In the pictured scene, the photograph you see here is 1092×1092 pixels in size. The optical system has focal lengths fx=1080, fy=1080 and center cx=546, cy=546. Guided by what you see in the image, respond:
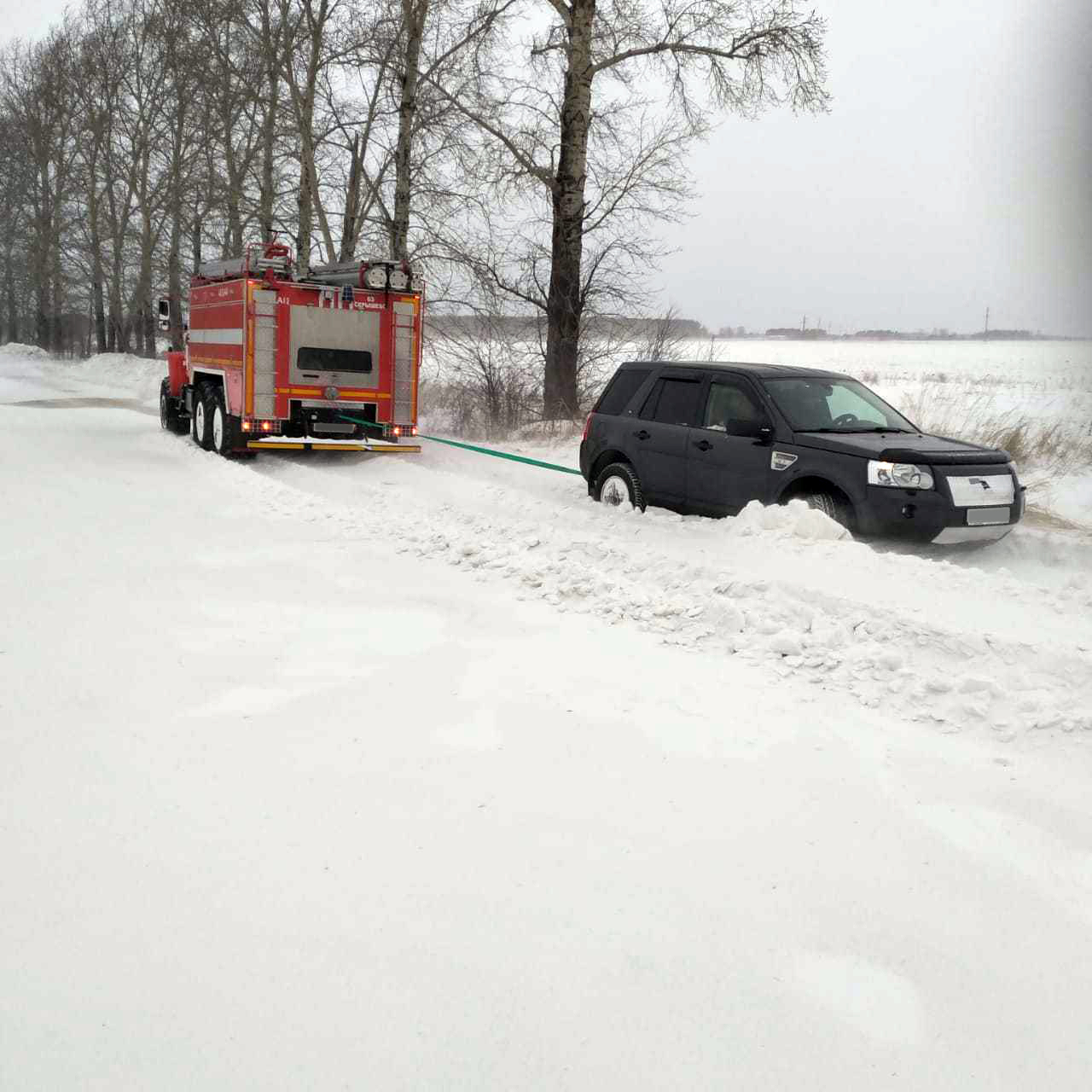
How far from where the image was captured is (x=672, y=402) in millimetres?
10445

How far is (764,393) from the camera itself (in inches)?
376

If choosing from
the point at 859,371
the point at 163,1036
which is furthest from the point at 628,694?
the point at 859,371

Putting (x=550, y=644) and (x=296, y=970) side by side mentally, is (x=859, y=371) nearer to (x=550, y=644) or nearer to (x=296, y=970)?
(x=550, y=644)

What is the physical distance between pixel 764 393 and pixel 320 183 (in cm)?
1949

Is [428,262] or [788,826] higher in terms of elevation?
[428,262]

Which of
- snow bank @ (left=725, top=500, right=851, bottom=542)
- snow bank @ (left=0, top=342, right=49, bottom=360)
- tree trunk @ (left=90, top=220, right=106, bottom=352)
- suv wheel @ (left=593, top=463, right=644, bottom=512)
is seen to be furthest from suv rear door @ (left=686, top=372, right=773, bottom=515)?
snow bank @ (left=0, top=342, right=49, bottom=360)

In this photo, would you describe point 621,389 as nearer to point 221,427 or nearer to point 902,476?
point 902,476

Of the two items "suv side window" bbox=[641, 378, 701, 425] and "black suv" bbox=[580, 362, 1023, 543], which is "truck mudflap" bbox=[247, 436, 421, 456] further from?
"suv side window" bbox=[641, 378, 701, 425]

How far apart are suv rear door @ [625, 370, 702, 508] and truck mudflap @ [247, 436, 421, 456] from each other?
19.1 feet

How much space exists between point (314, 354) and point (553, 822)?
1226cm

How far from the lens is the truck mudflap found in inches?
597

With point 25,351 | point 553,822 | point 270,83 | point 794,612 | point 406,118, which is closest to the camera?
point 553,822

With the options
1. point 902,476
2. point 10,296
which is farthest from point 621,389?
point 10,296

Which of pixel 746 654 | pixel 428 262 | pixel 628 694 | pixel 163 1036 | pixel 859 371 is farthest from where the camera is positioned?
pixel 859 371
